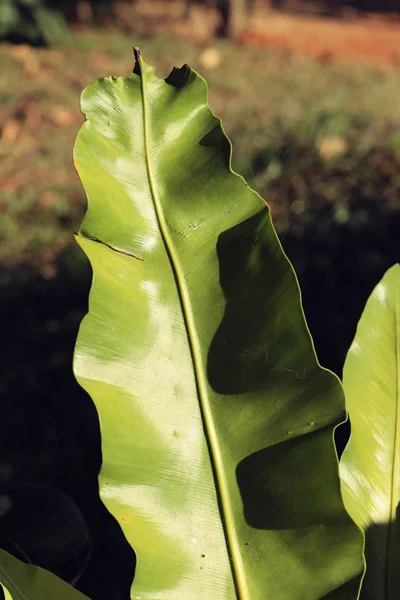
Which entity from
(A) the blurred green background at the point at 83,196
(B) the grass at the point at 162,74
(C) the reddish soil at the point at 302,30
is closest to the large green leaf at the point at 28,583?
(A) the blurred green background at the point at 83,196

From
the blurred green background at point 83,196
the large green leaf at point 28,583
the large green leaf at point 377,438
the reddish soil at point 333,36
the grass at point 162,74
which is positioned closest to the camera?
the large green leaf at point 28,583

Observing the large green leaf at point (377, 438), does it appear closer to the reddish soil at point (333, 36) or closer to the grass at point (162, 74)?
the grass at point (162, 74)

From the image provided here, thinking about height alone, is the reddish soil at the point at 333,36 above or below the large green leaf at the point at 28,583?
below

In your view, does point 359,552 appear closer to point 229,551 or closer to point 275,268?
point 229,551

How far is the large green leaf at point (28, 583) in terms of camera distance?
0.93 m

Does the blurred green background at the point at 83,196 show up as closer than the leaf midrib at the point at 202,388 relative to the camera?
No

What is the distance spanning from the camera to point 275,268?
1.05 m

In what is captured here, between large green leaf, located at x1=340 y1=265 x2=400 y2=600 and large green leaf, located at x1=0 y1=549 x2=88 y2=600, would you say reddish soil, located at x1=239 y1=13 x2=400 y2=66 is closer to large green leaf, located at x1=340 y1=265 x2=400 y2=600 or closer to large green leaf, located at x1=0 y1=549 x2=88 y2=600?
large green leaf, located at x1=340 y1=265 x2=400 y2=600

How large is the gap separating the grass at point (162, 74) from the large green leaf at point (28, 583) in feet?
6.83

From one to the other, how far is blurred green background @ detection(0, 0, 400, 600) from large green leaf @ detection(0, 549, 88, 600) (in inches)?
22.6

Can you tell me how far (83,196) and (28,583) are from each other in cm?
263

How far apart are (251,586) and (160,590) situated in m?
0.12

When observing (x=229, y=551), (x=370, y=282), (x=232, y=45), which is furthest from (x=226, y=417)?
(x=232, y=45)

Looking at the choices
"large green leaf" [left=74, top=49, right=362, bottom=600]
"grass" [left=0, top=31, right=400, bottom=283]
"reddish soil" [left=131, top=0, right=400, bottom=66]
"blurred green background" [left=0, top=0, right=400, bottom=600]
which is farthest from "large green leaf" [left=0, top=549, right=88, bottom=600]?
"reddish soil" [left=131, top=0, right=400, bottom=66]
